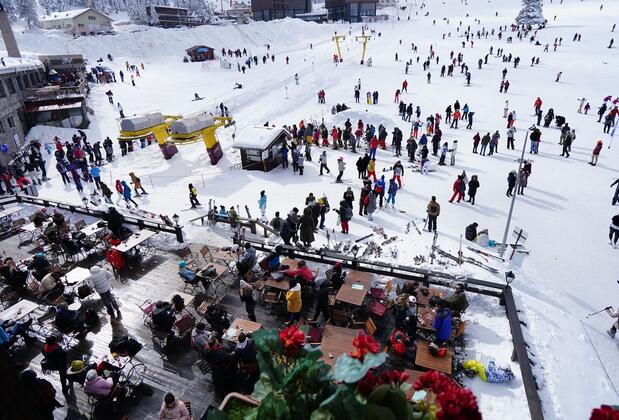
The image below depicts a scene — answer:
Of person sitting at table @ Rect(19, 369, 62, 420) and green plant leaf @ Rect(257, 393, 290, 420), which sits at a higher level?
green plant leaf @ Rect(257, 393, 290, 420)

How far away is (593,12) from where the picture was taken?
70312 mm

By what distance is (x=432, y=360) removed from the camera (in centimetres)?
696

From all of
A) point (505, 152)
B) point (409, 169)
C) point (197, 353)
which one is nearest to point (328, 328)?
point (197, 353)

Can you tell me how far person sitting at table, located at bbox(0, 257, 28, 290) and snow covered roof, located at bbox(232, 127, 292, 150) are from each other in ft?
40.2

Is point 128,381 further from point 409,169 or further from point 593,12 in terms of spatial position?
point 593,12

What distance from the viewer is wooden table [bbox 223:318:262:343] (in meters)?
7.38

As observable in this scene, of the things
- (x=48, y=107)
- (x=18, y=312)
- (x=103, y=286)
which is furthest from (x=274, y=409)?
(x=48, y=107)

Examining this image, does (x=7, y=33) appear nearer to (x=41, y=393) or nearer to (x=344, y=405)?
(x=41, y=393)

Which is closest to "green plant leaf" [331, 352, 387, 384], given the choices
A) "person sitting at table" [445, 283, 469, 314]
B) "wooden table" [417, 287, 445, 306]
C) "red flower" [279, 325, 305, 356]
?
"red flower" [279, 325, 305, 356]

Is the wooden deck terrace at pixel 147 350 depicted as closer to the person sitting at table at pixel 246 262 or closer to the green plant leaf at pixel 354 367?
the person sitting at table at pixel 246 262

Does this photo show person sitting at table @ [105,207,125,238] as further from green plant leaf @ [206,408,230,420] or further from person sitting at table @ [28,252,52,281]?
green plant leaf @ [206,408,230,420]

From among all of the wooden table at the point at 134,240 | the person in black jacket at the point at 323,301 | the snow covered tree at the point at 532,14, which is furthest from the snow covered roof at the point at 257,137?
the snow covered tree at the point at 532,14

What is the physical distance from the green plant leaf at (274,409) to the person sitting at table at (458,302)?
685 cm

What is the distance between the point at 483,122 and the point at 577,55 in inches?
1176
